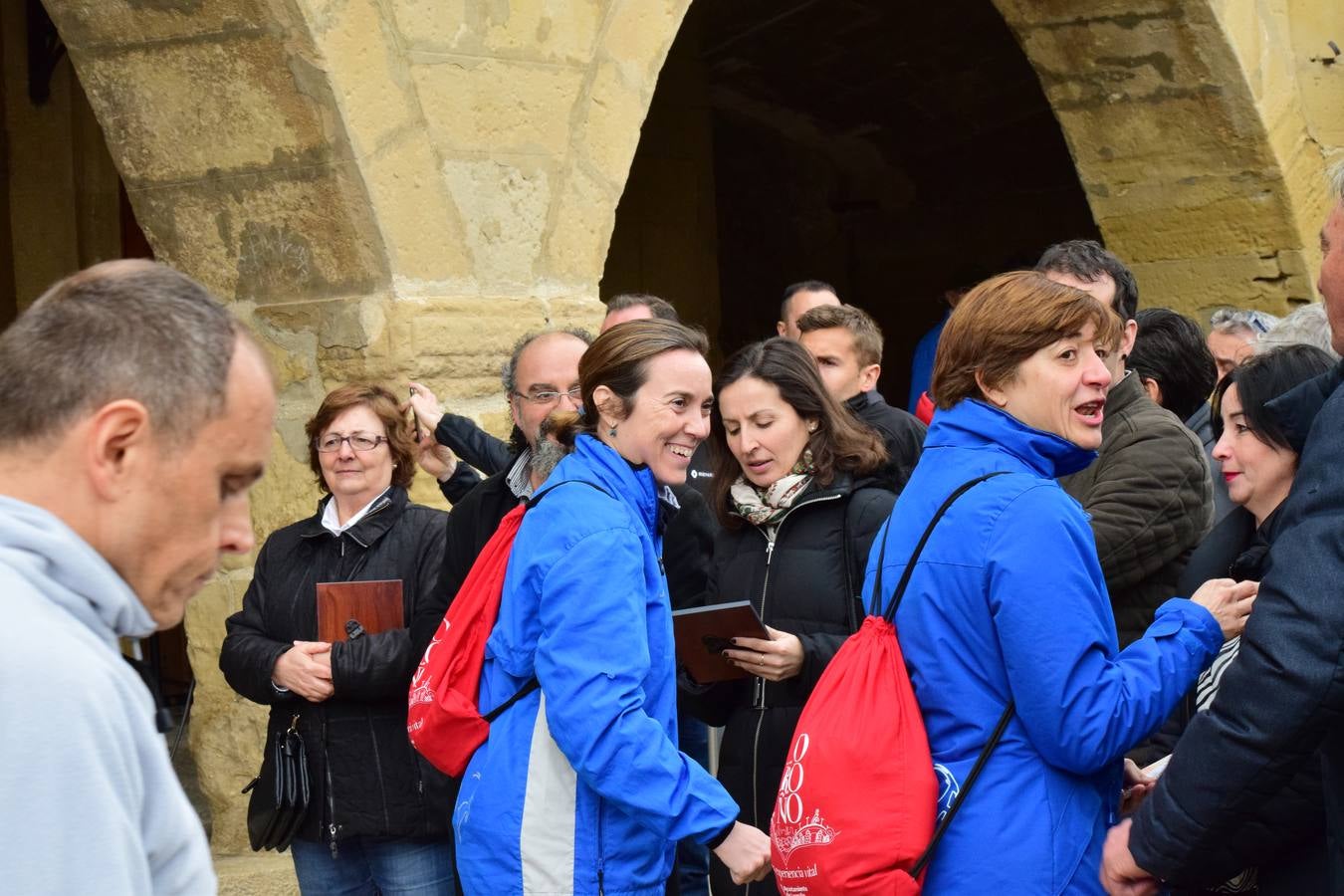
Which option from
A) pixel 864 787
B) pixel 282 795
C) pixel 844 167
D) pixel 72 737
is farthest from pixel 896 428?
pixel 844 167

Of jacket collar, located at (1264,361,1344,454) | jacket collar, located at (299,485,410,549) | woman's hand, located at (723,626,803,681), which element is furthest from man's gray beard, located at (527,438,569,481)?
jacket collar, located at (1264,361,1344,454)

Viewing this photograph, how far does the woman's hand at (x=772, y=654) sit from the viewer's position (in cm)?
258

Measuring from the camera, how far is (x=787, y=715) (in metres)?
2.72

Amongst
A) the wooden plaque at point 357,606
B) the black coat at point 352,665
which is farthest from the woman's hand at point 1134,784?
the wooden plaque at point 357,606

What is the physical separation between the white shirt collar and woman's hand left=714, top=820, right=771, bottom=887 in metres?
1.25

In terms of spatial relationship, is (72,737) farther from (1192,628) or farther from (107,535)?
(1192,628)

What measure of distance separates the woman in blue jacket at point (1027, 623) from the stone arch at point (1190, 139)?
3.94 meters

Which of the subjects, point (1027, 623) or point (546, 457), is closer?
point (1027, 623)

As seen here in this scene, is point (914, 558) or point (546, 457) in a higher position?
point (546, 457)

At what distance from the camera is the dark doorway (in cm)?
739

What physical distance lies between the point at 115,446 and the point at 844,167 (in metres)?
8.09

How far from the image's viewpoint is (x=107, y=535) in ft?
3.37

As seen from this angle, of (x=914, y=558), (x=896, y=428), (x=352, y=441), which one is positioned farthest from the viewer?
(x=896, y=428)

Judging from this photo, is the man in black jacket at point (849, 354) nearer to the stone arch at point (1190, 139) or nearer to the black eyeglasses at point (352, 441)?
the black eyeglasses at point (352, 441)
